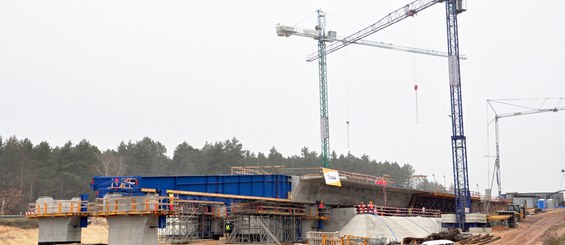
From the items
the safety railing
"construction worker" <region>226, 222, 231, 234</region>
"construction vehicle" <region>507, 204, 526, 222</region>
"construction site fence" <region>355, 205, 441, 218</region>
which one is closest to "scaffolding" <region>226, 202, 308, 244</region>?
the safety railing

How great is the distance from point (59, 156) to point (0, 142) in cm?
1391

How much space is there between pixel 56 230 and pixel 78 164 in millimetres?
65260

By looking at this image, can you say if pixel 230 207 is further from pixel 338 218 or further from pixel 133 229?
pixel 133 229

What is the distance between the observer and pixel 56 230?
145 feet

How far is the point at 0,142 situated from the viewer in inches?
4316

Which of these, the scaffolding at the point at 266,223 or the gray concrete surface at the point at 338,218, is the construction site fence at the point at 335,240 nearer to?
the scaffolding at the point at 266,223

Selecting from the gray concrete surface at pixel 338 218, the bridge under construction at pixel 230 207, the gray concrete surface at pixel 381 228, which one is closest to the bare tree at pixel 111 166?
the bridge under construction at pixel 230 207

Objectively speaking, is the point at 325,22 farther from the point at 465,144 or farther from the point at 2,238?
the point at 2,238

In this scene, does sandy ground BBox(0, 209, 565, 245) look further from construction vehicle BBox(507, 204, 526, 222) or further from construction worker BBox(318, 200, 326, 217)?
construction worker BBox(318, 200, 326, 217)

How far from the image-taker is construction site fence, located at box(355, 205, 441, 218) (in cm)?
5738

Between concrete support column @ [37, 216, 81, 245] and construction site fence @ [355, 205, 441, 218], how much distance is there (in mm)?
27274

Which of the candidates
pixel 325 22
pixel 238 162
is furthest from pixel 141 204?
pixel 238 162

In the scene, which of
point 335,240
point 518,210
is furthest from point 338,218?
point 518,210

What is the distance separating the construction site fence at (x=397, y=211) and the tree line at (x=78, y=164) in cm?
5504
